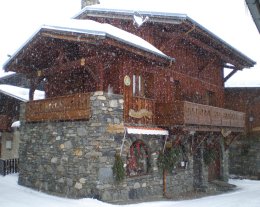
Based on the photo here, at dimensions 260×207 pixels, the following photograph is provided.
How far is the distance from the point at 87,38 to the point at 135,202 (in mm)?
5595

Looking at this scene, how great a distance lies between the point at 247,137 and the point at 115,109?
1287 centimetres

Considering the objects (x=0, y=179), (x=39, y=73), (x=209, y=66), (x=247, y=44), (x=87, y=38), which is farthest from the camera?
(x=247, y=44)

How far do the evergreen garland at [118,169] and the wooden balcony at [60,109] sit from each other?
5.62 ft

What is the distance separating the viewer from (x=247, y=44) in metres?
29.6

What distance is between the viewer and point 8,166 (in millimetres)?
16766

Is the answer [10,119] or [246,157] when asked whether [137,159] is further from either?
[10,119]

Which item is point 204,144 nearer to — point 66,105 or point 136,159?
point 136,159

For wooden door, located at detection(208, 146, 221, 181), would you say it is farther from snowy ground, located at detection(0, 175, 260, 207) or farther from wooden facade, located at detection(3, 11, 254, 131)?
snowy ground, located at detection(0, 175, 260, 207)

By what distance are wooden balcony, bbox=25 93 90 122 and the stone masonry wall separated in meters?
0.23

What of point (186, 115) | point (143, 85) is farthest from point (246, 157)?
point (143, 85)

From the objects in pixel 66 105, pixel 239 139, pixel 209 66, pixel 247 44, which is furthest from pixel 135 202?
pixel 247 44

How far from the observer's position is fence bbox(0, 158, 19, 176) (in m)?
16.5

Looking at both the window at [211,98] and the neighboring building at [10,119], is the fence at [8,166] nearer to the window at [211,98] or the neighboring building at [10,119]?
the neighboring building at [10,119]

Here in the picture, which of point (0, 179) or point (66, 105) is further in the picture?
point (0, 179)
